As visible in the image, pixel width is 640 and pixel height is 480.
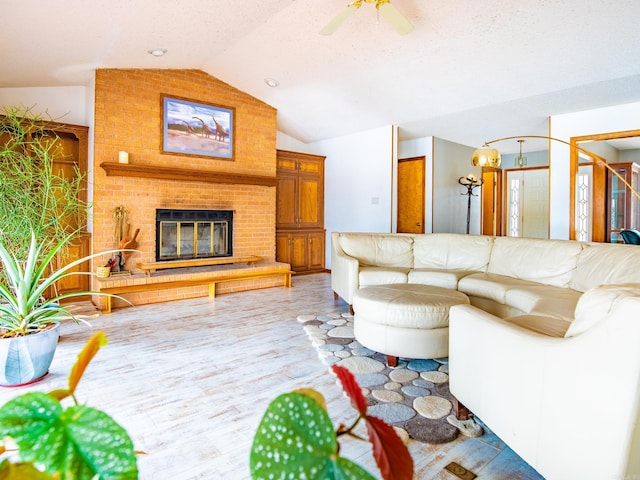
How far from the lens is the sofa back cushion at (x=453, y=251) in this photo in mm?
4156

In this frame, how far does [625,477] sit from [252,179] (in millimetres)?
4962

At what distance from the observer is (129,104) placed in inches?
181

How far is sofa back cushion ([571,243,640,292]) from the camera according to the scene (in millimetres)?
2605

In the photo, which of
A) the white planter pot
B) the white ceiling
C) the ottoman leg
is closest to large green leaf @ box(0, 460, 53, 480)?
the ottoman leg

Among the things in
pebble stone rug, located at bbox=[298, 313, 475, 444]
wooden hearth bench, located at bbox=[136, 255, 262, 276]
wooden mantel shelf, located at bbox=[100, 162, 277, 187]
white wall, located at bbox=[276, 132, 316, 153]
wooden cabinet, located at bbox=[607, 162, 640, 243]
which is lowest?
pebble stone rug, located at bbox=[298, 313, 475, 444]

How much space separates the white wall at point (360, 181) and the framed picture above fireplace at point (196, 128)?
6.88 ft

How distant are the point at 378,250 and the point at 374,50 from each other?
7.36 ft

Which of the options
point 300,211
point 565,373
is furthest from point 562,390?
point 300,211

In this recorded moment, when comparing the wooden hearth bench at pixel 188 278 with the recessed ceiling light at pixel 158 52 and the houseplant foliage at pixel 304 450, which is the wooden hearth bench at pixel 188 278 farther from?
the houseplant foliage at pixel 304 450

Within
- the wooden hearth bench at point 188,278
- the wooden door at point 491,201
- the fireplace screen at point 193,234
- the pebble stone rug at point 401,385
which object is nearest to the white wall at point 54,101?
the fireplace screen at point 193,234

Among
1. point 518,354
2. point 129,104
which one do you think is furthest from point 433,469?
point 129,104

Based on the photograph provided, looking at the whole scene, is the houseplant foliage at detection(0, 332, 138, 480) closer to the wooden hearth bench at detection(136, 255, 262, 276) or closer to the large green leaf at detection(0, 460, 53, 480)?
the large green leaf at detection(0, 460, 53, 480)

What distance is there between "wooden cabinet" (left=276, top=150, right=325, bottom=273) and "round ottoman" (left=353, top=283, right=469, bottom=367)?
12.3ft

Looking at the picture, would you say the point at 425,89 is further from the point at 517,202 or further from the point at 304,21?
the point at 517,202
